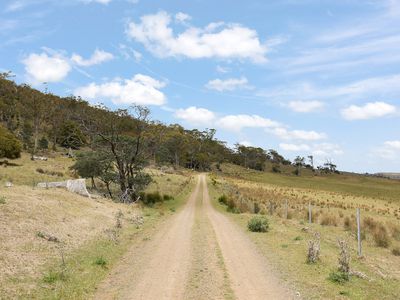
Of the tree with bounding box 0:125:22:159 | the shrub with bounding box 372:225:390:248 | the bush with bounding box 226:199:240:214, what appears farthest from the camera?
the tree with bounding box 0:125:22:159

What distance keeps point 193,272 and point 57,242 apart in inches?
240

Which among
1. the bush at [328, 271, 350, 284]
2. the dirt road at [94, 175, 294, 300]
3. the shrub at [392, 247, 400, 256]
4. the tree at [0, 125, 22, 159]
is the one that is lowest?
the shrub at [392, 247, 400, 256]

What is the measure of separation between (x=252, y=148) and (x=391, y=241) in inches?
6675

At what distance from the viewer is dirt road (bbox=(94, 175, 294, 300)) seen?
1132 centimetres

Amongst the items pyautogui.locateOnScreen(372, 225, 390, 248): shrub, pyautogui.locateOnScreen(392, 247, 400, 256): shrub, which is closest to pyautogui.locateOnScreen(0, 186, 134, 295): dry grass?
pyautogui.locateOnScreen(392, 247, 400, 256): shrub

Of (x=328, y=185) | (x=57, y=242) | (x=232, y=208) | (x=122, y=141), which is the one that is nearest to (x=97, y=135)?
(x=122, y=141)

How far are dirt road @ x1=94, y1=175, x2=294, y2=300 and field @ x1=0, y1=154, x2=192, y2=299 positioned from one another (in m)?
0.74

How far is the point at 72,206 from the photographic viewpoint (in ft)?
84.1

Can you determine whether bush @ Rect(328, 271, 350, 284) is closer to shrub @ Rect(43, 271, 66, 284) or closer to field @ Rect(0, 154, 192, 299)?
field @ Rect(0, 154, 192, 299)

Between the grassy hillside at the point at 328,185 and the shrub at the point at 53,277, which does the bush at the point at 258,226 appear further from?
the grassy hillside at the point at 328,185

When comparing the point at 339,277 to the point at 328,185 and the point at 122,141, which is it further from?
the point at 328,185

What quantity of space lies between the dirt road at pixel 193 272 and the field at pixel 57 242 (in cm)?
74

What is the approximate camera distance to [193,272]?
13.8 meters

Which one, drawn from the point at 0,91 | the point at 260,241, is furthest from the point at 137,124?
the point at 0,91
